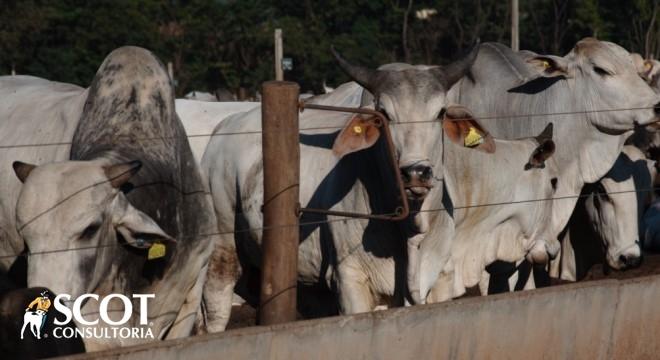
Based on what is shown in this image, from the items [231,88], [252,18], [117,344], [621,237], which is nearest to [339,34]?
[252,18]

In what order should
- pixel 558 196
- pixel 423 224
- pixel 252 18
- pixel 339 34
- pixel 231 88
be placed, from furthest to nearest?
pixel 339 34 < pixel 252 18 < pixel 231 88 < pixel 558 196 < pixel 423 224

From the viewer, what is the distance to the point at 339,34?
138 feet

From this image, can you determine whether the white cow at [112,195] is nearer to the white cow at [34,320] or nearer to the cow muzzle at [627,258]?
the white cow at [34,320]

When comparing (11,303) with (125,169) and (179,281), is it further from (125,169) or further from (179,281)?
(179,281)

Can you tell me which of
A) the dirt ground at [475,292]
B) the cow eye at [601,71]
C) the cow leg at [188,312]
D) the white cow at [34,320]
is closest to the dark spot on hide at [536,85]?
the cow eye at [601,71]

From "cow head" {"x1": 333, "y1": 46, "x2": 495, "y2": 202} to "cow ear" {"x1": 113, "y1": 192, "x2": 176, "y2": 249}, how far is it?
43.6 inches

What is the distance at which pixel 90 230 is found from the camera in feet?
19.6

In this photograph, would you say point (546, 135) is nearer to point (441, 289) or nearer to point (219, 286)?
point (441, 289)

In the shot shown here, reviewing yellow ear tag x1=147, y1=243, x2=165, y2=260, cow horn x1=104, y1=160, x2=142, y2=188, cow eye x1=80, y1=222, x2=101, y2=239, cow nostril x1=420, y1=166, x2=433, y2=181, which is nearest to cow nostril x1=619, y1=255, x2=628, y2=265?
cow nostril x1=420, y1=166, x2=433, y2=181

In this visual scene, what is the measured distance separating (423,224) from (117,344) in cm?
159

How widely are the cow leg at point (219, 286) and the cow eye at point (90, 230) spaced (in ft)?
6.80

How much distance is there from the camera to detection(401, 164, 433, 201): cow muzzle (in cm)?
643

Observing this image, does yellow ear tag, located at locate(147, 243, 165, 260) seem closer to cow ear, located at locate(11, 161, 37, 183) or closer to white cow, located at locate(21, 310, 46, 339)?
cow ear, located at locate(11, 161, 37, 183)

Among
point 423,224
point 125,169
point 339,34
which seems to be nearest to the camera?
point 125,169
